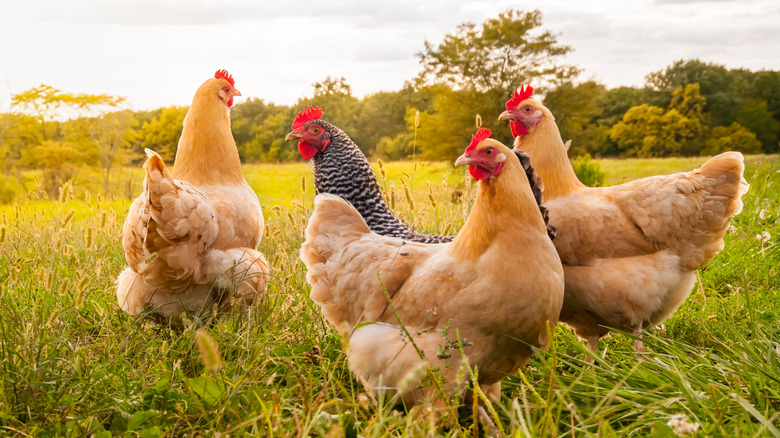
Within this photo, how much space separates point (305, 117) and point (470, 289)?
243cm

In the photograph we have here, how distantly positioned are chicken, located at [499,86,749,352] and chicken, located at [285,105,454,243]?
92 cm

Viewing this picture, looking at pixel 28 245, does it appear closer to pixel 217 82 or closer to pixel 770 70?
pixel 217 82

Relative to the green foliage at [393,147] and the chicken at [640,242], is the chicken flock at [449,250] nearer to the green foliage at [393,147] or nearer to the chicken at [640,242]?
the chicken at [640,242]

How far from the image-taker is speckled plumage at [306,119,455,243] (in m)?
3.81

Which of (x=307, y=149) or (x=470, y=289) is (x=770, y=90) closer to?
(x=307, y=149)

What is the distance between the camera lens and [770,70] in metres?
30.2

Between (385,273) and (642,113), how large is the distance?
31.8m

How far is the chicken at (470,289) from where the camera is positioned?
Result: 2477mm

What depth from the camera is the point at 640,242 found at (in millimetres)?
3580

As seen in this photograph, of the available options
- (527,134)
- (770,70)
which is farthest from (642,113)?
(527,134)

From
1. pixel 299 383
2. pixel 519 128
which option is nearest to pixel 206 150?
pixel 519 128

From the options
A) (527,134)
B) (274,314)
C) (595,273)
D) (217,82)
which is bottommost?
(274,314)

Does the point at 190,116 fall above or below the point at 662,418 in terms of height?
above

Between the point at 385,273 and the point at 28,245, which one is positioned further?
the point at 28,245
